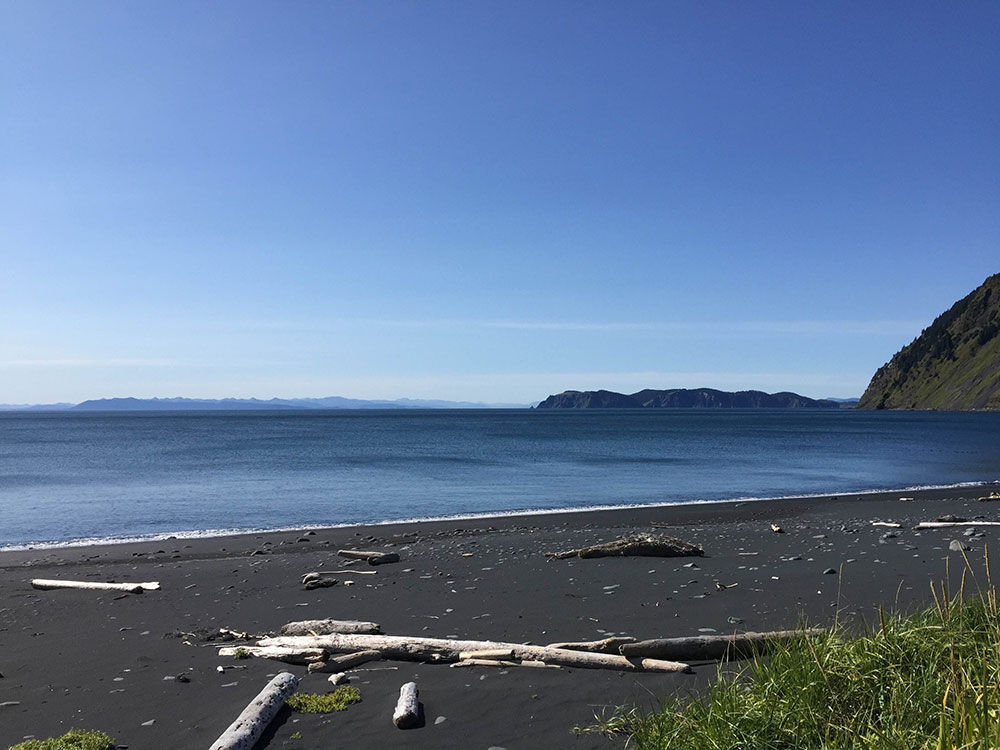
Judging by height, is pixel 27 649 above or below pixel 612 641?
below

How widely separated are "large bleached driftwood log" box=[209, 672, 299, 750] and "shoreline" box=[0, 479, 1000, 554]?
17249mm

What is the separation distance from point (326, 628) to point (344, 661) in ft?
4.91

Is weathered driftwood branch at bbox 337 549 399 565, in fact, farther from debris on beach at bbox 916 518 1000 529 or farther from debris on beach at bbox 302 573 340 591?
debris on beach at bbox 916 518 1000 529

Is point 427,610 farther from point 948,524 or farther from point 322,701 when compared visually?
point 948,524

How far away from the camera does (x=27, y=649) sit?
10.6m

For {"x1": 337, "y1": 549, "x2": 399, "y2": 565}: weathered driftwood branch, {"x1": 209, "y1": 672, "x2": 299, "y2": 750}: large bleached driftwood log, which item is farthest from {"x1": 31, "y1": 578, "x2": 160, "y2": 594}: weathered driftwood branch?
{"x1": 209, "y1": 672, "x2": 299, "y2": 750}: large bleached driftwood log

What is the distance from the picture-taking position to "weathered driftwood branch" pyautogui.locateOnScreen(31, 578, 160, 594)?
14352 millimetres

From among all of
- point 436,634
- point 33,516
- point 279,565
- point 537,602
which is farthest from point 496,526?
point 33,516

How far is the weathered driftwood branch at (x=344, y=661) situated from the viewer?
8789 millimetres

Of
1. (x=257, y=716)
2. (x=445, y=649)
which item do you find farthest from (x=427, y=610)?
(x=257, y=716)

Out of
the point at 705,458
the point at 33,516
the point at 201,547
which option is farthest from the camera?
the point at 705,458

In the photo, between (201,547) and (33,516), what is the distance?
12.7 m

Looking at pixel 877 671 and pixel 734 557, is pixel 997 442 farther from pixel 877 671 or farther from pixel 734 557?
pixel 877 671

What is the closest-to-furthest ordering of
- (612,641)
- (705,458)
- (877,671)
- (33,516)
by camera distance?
(877,671)
(612,641)
(33,516)
(705,458)
